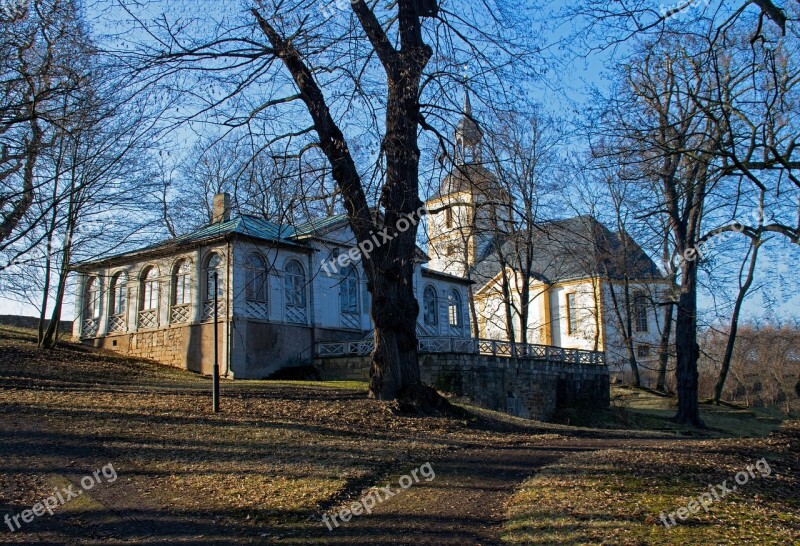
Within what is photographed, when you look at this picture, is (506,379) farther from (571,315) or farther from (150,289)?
(571,315)

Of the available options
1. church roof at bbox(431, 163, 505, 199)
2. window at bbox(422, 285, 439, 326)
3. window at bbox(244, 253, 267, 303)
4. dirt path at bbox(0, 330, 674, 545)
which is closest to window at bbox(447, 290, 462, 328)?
window at bbox(422, 285, 439, 326)

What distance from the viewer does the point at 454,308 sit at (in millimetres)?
33812

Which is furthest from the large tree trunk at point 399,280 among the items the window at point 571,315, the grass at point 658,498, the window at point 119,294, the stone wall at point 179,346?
the window at point 571,315

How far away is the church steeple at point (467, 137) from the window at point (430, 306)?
61.5 feet

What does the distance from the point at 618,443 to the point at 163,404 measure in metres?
8.47

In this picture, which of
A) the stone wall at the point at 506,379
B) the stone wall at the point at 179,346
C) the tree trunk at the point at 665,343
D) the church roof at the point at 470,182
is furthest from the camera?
the tree trunk at the point at 665,343

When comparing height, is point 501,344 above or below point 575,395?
above

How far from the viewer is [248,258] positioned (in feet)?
75.5

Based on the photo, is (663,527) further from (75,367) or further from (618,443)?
(75,367)

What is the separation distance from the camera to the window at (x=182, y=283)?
24359mm

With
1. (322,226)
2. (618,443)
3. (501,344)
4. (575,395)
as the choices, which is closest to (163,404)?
(618,443)

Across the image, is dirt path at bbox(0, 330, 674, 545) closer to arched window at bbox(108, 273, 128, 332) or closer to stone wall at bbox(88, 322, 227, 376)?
stone wall at bbox(88, 322, 227, 376)

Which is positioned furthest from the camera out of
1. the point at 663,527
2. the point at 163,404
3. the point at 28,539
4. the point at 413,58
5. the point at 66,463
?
the point at 163,404

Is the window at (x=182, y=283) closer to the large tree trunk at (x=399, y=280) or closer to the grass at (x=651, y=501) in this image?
the large tree trunk at (x=399, y=280)
